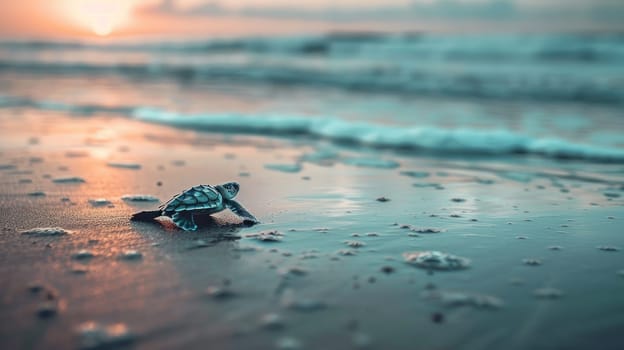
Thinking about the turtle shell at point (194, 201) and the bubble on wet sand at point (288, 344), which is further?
the turtle shell at point (194, 201)

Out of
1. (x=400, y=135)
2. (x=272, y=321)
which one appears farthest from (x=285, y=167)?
(x=272, y=321)

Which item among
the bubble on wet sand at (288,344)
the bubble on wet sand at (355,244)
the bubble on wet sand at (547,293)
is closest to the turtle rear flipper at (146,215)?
the bubble on wet sand at (355,244)

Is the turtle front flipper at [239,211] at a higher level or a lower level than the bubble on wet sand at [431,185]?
higher

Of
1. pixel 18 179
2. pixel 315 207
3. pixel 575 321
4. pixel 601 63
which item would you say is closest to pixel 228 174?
pixel 315 207

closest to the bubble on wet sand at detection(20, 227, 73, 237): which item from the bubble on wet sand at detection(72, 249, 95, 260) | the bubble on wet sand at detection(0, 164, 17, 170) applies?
the bubble on wet sand at detection(72, 249, 95, 260)

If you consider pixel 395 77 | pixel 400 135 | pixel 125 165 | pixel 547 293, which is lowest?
pixel 547 293

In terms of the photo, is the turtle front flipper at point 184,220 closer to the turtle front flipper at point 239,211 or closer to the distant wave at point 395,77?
the turtle front flipper at point 239,211

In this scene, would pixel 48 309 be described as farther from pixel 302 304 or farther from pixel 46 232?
Result: pixel 46 232
